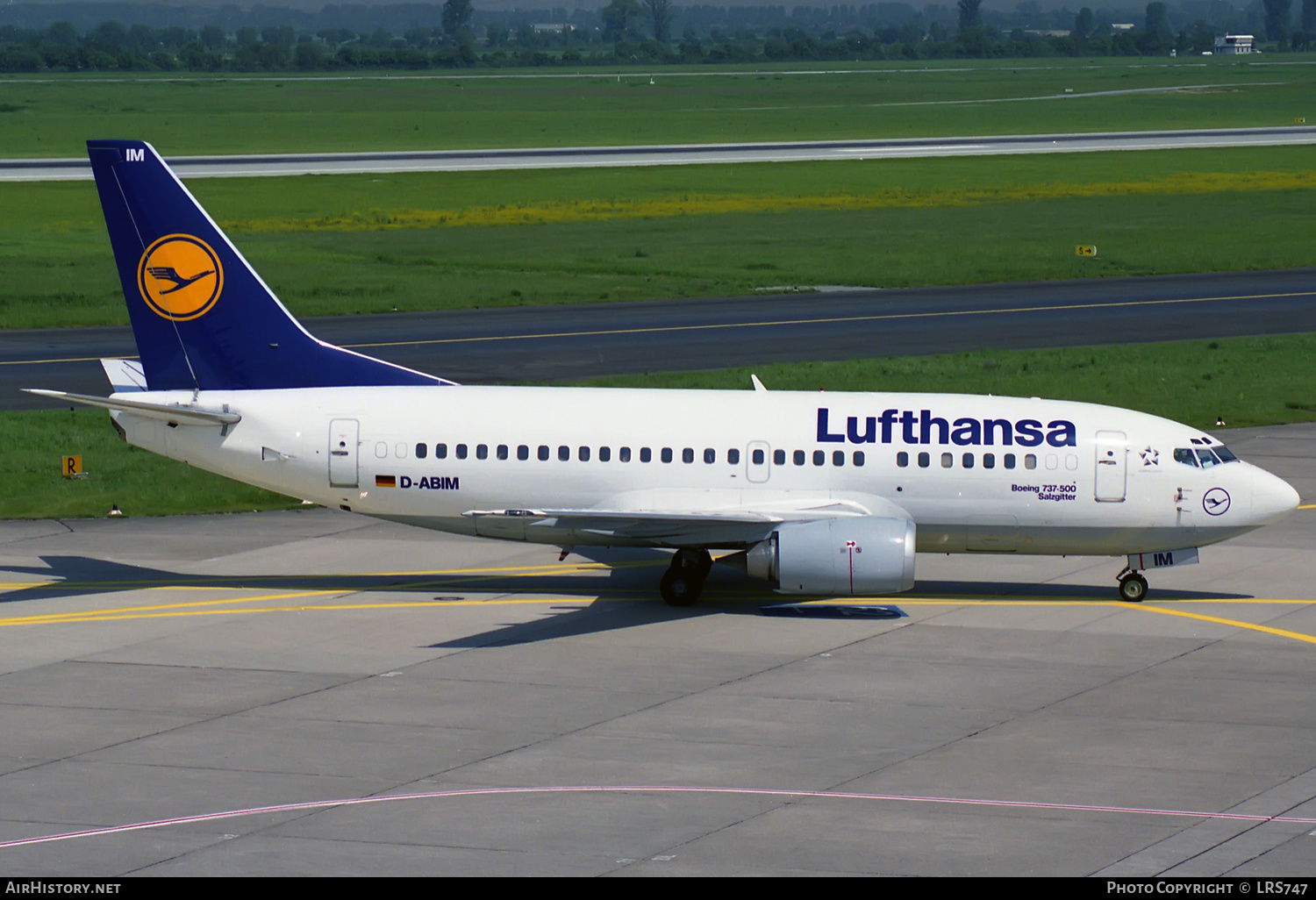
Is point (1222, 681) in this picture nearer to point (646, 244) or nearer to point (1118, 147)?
point (646, 244)

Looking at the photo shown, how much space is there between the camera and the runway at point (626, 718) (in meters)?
21.5

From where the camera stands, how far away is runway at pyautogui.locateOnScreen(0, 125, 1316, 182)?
5241 inches

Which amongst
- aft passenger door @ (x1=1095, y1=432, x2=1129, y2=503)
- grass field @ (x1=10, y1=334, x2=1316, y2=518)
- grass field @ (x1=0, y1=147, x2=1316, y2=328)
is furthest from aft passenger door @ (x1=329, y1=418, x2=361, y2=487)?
grass field @ (x1=0, y1=147, x2=1316, y2=328)

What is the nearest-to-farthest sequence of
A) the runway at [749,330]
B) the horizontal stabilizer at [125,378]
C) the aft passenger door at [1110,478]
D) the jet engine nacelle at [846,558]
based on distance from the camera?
the jet engine nacelle at [846,558] < the aft passenger door at [1110,478] < the horizontal stabilizer at [125,378] < the runway at [749,330]

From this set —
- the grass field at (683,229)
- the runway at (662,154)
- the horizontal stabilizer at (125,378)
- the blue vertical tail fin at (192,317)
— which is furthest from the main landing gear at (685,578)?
the runway at (662,154)

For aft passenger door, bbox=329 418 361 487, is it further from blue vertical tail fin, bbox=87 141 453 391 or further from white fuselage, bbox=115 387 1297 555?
blue vertical tail fin, bbox=87 141 453 391

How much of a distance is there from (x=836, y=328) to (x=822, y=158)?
76483 mm

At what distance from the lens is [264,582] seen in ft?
122

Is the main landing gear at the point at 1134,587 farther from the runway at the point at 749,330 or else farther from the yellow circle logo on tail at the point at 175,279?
the runway at the point at 749,330

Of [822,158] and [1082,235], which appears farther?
[822,158]

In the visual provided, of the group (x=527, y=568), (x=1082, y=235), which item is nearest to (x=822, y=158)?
(x=1082, y=235)

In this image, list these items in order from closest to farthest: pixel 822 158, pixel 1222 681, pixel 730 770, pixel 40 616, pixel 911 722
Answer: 1. pixel 730 770
2. pixel 911 722
3. pixel 1222 681
4. pixel 40 616
5. pixel 822 158

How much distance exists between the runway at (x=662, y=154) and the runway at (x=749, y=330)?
59362mm

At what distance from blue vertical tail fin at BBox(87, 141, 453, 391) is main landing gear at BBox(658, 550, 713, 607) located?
7.00 metres
